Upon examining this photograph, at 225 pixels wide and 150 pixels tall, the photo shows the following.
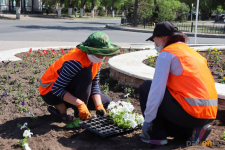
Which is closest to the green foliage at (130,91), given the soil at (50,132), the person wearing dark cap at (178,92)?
the soil at (50,132)

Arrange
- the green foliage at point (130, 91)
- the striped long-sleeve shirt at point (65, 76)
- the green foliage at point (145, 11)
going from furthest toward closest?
the green foliage at point (145, 11) < the green foliage at point (130, 91) < the striped long-sleeve shirt at point (65, 76)

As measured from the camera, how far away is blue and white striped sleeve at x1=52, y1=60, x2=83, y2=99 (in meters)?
2.97

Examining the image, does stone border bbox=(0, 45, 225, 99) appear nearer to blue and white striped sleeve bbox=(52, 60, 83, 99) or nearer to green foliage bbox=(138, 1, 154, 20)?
blue and white striped sleeve bbox=(52, 60, 83, 99)

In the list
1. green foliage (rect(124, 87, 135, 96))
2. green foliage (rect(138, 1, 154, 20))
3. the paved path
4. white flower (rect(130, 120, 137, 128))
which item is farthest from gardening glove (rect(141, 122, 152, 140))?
green foliage (rect(138, 1, 154, 20))

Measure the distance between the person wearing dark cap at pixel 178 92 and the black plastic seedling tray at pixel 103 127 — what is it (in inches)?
14.8

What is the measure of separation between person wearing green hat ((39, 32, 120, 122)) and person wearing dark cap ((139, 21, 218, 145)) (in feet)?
1.96

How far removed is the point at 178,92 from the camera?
2.50m

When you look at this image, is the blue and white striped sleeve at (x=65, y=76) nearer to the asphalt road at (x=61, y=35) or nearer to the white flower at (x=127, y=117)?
the white flower at (x=127, y=117)

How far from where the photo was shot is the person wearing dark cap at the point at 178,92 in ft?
7.97

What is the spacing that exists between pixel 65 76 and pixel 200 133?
144cm

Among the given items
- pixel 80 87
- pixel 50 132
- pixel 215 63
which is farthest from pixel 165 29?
pixel 215 63

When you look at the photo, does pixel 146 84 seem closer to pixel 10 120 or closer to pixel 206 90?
pixel 206 90

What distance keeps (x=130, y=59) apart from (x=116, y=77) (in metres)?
0.98

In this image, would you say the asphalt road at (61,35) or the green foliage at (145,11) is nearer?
the asphalt road at (61,35)
